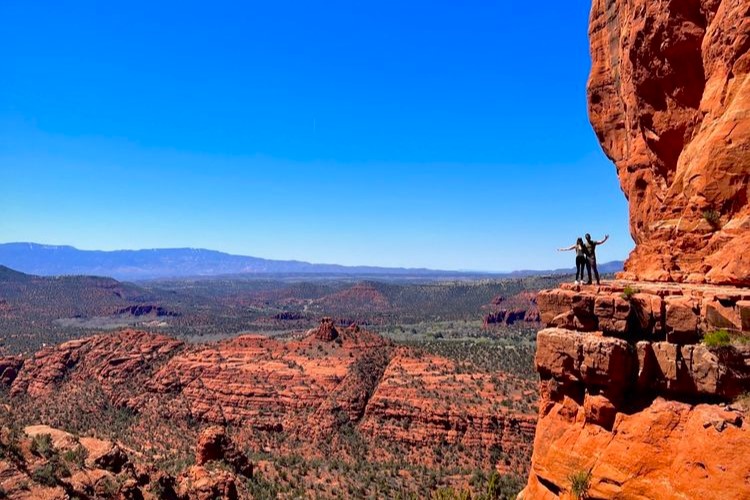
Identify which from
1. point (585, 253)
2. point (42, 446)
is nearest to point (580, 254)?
point (585, 253)

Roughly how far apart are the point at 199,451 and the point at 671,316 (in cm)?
2908

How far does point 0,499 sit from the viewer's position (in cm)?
1686

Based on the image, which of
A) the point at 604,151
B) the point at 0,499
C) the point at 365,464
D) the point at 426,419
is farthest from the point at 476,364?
the point at 0,499

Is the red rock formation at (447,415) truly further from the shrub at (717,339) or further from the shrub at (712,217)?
the shrub at (717,339)

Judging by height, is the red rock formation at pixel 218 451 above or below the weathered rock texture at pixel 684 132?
below

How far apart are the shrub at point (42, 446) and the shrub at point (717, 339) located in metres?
23.2

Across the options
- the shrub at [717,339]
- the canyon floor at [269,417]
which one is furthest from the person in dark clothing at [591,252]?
the canyon floor at [269,417]

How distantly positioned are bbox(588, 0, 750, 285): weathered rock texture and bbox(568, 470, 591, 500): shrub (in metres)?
4.99

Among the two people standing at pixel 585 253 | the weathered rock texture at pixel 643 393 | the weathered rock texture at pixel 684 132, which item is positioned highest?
the weathered rock texture at pixel 684 132

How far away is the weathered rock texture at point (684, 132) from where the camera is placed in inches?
436

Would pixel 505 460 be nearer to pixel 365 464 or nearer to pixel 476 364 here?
pixel 365 464

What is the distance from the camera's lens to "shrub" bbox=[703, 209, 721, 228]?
11575 mm

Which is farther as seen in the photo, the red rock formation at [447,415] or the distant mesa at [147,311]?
the distant mesa at [147,311]

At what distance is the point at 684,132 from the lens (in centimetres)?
1458
